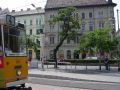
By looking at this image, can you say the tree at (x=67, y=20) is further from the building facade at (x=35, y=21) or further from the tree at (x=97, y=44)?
the building facade at (x=35, y=21)

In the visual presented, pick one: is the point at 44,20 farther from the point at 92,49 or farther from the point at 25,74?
the point at 25,74

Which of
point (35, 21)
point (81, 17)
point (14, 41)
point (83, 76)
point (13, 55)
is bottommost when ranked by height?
point (83, 76)

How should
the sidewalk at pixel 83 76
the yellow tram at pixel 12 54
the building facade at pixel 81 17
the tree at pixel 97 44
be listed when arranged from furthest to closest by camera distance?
the building facade at pixel 81 17
the tree at pixel 97 44
the sidewalk at pixel 83 76
the yellow tram at pixel 12 54

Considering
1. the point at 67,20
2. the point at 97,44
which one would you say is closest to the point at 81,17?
the point at 97,44

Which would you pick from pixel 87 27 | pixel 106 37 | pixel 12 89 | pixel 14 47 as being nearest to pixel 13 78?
pixel 12 89

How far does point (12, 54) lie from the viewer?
11.5 m

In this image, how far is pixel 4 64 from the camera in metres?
10.9

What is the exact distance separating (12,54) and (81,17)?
74543mm

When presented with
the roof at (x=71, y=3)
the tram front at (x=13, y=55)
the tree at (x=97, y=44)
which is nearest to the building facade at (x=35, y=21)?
the roof at (x=71, y=3)

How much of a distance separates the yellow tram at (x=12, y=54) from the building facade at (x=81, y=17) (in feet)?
234

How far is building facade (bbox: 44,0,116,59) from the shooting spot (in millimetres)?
84688

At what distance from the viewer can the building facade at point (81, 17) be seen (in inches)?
3334

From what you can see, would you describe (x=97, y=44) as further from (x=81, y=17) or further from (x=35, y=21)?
(x=35, y=21)

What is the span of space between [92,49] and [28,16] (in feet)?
169
